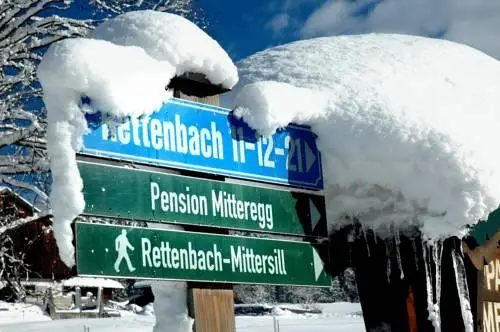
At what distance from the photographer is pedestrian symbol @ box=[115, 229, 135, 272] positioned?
3246 mm

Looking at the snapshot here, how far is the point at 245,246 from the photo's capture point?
3.78m

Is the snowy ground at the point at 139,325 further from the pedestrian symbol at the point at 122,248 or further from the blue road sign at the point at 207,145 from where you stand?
the pedestrian symbol at the point at 122,248

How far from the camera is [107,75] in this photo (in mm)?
3271

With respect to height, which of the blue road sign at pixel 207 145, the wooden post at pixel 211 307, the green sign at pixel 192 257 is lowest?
the wooden post at pixel 211 307

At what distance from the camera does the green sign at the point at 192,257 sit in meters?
3.20

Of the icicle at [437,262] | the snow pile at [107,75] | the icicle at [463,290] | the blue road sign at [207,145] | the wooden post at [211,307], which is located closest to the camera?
the snow pile at [107,75]

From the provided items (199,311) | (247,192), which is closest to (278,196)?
(247,192)

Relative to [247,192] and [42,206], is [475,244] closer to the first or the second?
[247,192]

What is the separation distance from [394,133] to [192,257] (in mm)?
1258

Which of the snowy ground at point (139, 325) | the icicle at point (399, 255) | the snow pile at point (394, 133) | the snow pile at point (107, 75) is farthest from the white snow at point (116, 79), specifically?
the snowy ground at point (139, 325)

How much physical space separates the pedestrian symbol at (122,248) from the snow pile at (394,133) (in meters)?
0.93

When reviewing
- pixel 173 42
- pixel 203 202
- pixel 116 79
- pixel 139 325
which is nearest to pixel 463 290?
pixel 203 202

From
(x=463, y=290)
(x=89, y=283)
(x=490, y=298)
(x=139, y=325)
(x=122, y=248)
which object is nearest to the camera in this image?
(x=122, y=248)

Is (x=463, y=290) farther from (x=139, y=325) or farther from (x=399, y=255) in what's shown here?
(x=139, y=325)
